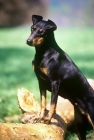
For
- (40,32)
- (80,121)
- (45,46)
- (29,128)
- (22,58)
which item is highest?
(40,32)

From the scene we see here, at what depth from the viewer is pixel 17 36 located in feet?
27.0

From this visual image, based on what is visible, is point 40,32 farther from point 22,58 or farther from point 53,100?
point 22,58

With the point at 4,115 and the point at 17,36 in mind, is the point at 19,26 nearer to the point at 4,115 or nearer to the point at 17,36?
the point at 17,36

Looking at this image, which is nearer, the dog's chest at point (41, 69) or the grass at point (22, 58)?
the dog's chest at point (41, 69)

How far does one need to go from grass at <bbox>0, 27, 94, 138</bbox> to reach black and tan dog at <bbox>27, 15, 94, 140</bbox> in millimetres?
1187

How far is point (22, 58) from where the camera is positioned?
6992 mm

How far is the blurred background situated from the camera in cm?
538

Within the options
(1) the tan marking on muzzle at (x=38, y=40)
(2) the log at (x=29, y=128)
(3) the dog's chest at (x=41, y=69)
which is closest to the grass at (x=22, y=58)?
(2) the log at (x=29, y=128)

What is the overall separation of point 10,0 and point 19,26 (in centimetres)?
83

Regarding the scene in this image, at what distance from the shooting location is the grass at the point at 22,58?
194 inches

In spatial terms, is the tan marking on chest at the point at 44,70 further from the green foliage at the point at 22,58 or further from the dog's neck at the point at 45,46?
the green foliage at the point at 22,58

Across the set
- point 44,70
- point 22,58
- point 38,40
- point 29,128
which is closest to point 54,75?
point 44,70

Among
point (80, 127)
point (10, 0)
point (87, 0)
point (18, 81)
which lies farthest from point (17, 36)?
point (80, 127)

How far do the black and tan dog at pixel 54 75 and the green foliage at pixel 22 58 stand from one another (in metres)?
1.26
